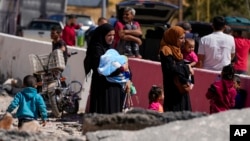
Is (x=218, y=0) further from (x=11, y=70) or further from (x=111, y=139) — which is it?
(x=111, y=139)

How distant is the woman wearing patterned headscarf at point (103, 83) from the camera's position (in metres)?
10.9

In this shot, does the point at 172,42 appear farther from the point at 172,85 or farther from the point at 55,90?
the point at 55,90

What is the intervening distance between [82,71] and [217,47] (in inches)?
155

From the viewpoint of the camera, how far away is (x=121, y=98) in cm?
1105

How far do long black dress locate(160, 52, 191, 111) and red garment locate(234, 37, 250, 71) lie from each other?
14.6 feet

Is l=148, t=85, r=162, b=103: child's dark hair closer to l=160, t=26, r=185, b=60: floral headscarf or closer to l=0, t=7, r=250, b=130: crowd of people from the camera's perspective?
l=0, t=7, r=250, b=130: crowd of people

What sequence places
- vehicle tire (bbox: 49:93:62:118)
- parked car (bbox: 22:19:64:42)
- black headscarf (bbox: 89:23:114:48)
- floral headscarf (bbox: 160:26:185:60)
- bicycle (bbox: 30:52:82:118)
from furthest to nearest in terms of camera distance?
parked car (bbox: 22:19:64:42), bicycle (bbox: 30:52:82:118), vehicle tire (bbox: 49:93:62:118), black headscarf (bbox: 89:23:114:48), floral headscarf (bbox: 160:26:185:60)

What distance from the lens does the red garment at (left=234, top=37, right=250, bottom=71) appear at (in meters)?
14.8

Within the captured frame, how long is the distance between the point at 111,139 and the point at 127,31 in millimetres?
8844

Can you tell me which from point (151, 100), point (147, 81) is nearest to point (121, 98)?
point (151, 100)

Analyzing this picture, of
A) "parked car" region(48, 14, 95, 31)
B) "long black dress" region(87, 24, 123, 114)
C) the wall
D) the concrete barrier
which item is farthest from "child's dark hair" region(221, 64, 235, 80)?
"parked car" region(48, 14, 95, 31)

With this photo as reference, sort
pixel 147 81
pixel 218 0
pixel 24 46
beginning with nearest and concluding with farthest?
pixel 147 81, pixel 24 46, pixel 218 0

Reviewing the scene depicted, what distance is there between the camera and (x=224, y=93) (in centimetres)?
1070

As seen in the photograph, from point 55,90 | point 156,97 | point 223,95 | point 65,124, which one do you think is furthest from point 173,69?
point 55,90
